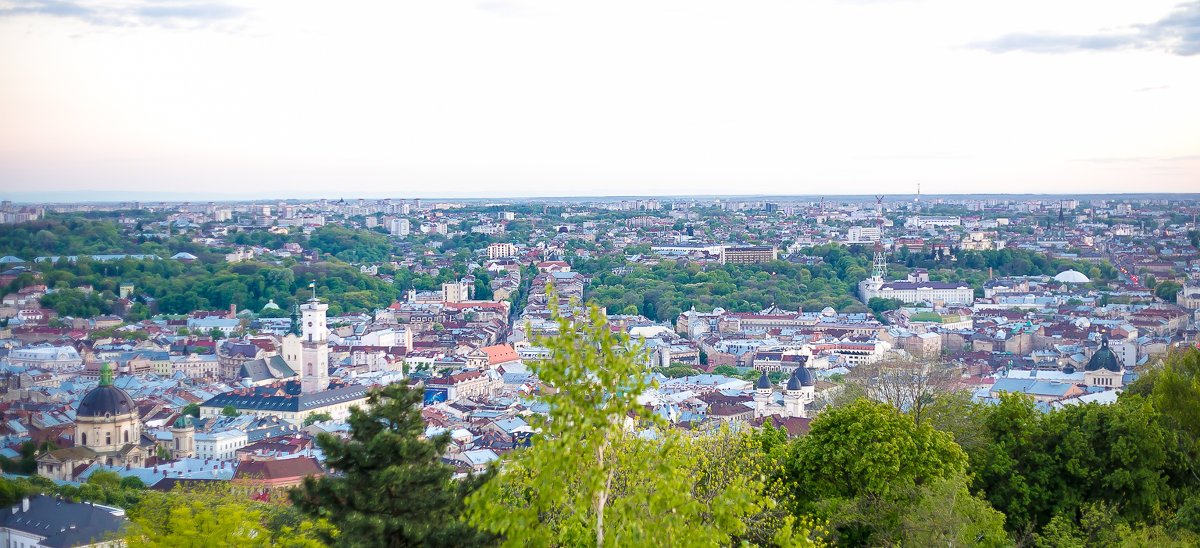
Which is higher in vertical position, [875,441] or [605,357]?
[605,357]

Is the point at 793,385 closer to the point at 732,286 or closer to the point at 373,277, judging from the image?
the point at 732,286

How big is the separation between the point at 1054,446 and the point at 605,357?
25.7 ft

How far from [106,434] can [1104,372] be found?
2446 cm

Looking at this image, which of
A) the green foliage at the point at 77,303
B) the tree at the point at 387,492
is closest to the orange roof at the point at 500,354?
the green foliage at the point at 77,303

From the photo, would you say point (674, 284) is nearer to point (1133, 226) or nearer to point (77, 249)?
point (77, 249)

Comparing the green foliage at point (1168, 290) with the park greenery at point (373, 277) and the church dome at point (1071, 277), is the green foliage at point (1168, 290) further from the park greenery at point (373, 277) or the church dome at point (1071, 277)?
the church dome at point (1071, 277)

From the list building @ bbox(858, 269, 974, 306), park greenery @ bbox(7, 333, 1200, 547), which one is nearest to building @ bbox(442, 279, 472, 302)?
building @ bbox(858, 269, 974, 306)

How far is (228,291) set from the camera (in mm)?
52062

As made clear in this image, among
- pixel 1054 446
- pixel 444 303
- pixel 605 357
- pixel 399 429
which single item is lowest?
pixel 444 303

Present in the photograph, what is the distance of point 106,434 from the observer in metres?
24.2

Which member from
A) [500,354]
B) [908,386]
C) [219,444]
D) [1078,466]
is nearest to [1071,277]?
[500,354]

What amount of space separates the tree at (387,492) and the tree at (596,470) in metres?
2.28

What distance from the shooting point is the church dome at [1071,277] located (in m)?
59.6

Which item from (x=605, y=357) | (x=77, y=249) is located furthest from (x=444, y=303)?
(x=605, y=357)
